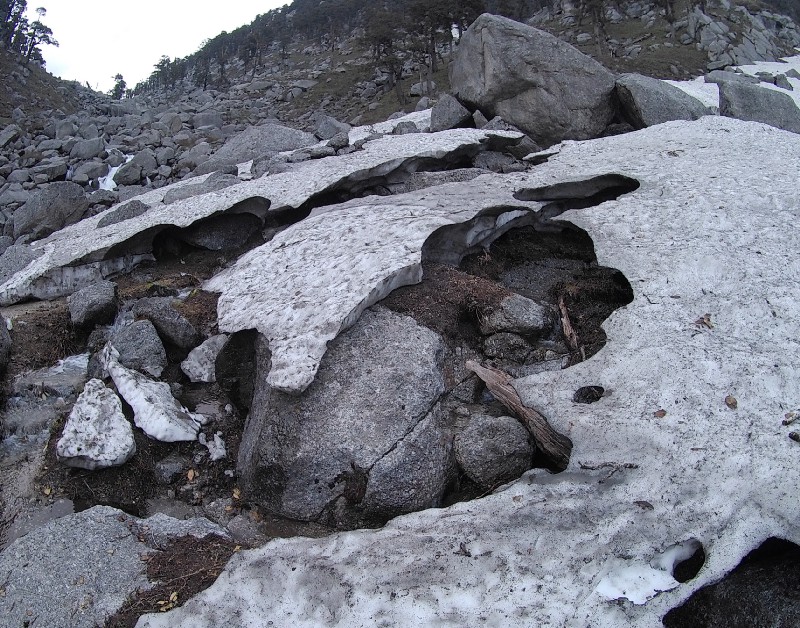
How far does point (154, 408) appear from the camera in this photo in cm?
595

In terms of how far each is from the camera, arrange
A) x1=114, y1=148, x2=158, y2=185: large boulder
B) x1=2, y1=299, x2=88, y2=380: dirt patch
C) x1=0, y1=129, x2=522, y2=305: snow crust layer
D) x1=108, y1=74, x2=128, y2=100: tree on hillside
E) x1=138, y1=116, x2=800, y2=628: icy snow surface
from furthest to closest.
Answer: x1=108, y1=74, x2=128, y2=100: tree on hillside < x1=114, y1=148, x2=158, y2=185: large boulder < x1=0, y1=129, x2=522, y2=305: snow crust layer < x1=2, y1=299, x2=88, y2=380: dirt patch < x1=138, y1=116, x2=800, y2=628: icy snow surface

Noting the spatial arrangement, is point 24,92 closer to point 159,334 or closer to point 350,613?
point 159,334

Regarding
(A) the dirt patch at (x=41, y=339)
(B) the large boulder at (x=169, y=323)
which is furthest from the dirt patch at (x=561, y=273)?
(A) the dirt patch at (x=41, y=339)

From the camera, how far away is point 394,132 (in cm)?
1436

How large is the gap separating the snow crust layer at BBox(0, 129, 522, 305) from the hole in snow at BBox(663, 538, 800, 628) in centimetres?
744

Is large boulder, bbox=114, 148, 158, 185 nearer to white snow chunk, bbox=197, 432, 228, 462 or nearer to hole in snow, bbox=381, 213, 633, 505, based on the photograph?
hole in snow, bbox=381, 213, 633, 505

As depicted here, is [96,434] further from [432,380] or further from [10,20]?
[10,20]

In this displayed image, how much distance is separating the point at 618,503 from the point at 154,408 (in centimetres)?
426

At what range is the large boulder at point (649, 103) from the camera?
12922 millimetres

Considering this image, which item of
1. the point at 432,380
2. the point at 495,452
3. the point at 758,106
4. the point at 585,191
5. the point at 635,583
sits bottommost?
the point at 635,583

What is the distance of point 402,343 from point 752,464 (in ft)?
10.1

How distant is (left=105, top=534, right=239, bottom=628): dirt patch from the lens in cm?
402

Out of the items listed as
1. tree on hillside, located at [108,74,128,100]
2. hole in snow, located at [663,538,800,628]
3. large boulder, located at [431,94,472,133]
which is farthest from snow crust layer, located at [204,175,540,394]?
tree on hillside, located at [108,74,128,100]

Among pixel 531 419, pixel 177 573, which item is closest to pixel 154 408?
pixel 177 573
